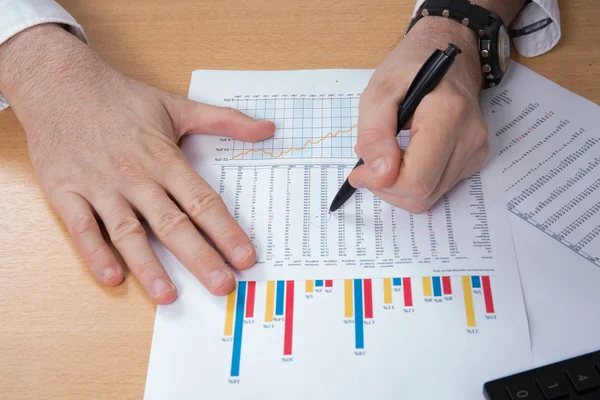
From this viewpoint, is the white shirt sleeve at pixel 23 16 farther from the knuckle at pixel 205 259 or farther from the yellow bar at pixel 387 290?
the yellow bar at pixel 387 290

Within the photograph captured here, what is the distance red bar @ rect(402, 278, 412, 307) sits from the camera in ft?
2.14

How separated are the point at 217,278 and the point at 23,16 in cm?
58

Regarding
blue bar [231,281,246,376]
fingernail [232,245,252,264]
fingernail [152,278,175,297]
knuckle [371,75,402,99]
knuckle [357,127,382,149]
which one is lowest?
blue bar [231,281,246,376]

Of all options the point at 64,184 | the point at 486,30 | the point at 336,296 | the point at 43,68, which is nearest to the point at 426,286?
the point at 336,296

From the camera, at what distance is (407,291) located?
0.66 meters

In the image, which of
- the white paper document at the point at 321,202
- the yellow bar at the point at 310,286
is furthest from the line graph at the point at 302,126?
the yellow bar at the point at 310,286

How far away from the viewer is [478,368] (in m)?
0.60

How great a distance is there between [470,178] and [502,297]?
0.64 feet

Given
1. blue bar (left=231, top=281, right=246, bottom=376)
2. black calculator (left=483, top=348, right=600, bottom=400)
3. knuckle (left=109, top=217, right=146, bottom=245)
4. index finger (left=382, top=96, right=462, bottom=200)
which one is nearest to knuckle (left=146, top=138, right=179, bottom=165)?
knuckle (left=109, top=217, right=146, bottom=245)

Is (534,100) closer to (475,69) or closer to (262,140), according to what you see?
(475,69)

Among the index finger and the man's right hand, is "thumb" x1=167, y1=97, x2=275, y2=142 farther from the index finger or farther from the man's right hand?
the index finger

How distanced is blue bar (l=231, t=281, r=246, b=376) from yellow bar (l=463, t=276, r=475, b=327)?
0.29 meters

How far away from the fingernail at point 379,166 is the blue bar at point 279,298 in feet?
0.64

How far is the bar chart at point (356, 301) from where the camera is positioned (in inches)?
25.1
